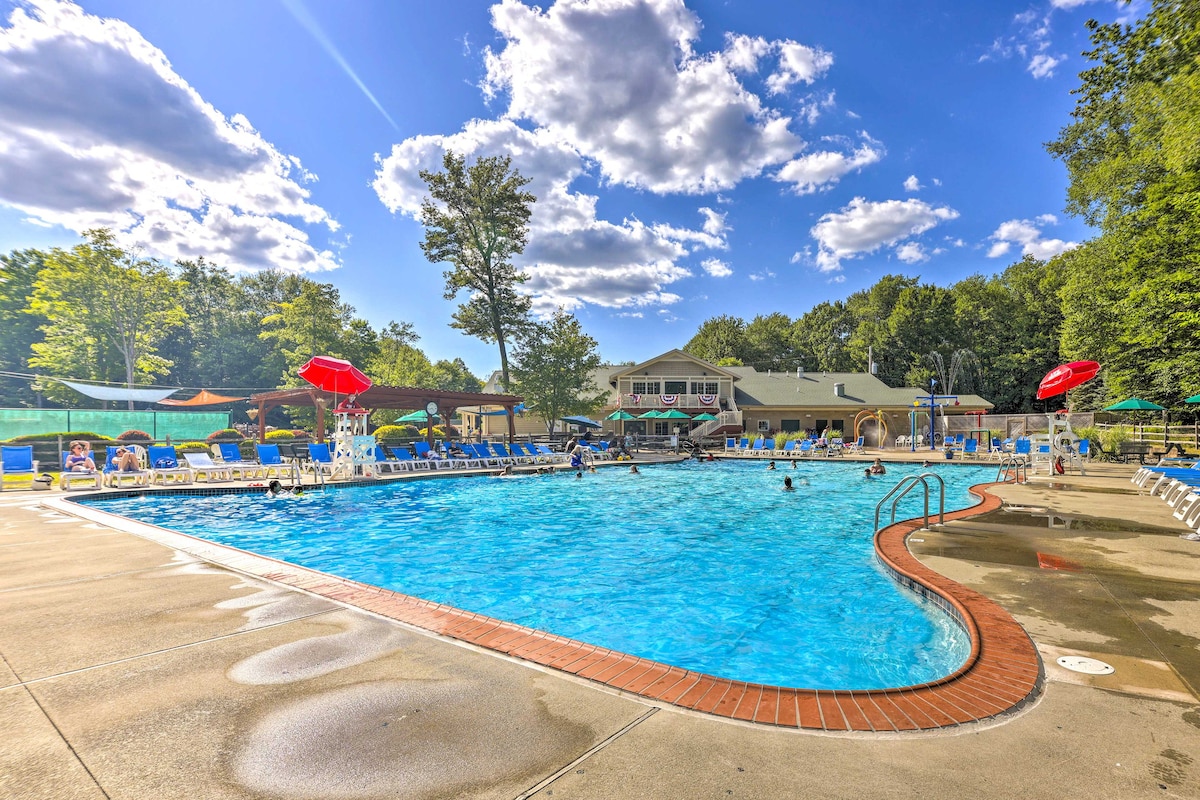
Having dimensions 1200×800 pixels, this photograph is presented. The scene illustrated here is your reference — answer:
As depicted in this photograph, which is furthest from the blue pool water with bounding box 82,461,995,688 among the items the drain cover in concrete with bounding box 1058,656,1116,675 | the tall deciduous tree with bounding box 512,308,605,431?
the tall deciduous tree with bounding box 512,308,605,431

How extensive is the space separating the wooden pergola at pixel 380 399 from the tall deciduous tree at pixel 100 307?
21863 millimetres

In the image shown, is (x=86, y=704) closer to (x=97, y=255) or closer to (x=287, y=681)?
(x=287, y=681)

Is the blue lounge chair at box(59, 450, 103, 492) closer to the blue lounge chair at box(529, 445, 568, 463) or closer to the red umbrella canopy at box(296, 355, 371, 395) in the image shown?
the red umbrella canopy at box(296, 355, 371, 395)

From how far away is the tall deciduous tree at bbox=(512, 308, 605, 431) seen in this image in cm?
3181

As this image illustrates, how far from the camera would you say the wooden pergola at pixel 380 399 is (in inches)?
768

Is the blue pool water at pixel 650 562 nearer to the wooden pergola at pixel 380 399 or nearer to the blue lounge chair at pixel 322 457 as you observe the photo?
the blue lounge chair at pixel 322 457

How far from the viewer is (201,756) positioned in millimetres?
2340

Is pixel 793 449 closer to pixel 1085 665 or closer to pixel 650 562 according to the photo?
pixel 650 562

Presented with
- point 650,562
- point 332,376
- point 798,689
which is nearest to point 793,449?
point 650,562

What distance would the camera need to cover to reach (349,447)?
16453 millimetres

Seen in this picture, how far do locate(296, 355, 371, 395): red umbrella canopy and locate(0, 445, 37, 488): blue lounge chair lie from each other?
831 centimetres

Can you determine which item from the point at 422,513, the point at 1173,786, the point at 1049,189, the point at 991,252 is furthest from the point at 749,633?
the point at 991,252

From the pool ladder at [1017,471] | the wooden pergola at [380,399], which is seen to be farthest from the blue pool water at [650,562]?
the wooden pergola at [380,399]

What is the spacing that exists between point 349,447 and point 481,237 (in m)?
23.0
